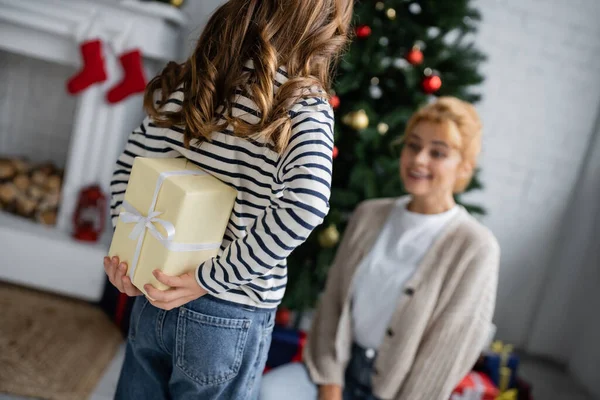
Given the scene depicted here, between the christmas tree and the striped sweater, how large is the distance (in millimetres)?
1049

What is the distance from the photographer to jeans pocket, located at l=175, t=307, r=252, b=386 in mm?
878

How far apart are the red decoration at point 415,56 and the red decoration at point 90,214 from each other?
1.49m

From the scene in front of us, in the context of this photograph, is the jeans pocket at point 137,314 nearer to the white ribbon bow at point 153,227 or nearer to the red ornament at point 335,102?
the white ribbon bow at point 153,227

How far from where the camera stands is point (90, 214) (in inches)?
93.7

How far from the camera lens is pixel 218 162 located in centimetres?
87

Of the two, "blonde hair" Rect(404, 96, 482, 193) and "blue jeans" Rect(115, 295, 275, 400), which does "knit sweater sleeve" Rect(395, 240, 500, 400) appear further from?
"blue jeans" Rect(115, 295, 275, 400)

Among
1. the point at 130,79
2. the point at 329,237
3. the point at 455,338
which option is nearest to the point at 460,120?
the point at 455,338

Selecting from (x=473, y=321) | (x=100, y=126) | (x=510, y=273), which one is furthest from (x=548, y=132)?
(x=100, y=126)

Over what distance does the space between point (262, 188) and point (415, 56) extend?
1.31m

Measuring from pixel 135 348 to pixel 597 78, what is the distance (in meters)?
2.79

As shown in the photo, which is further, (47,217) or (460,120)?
(47,217)

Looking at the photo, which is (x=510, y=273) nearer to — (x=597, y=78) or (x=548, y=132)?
(x=548, y=132)

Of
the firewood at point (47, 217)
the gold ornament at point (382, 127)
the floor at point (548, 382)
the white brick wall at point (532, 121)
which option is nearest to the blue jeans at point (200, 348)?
the gold ornament at point (382, 127)

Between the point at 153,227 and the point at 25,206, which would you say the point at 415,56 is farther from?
the point at 25,206
